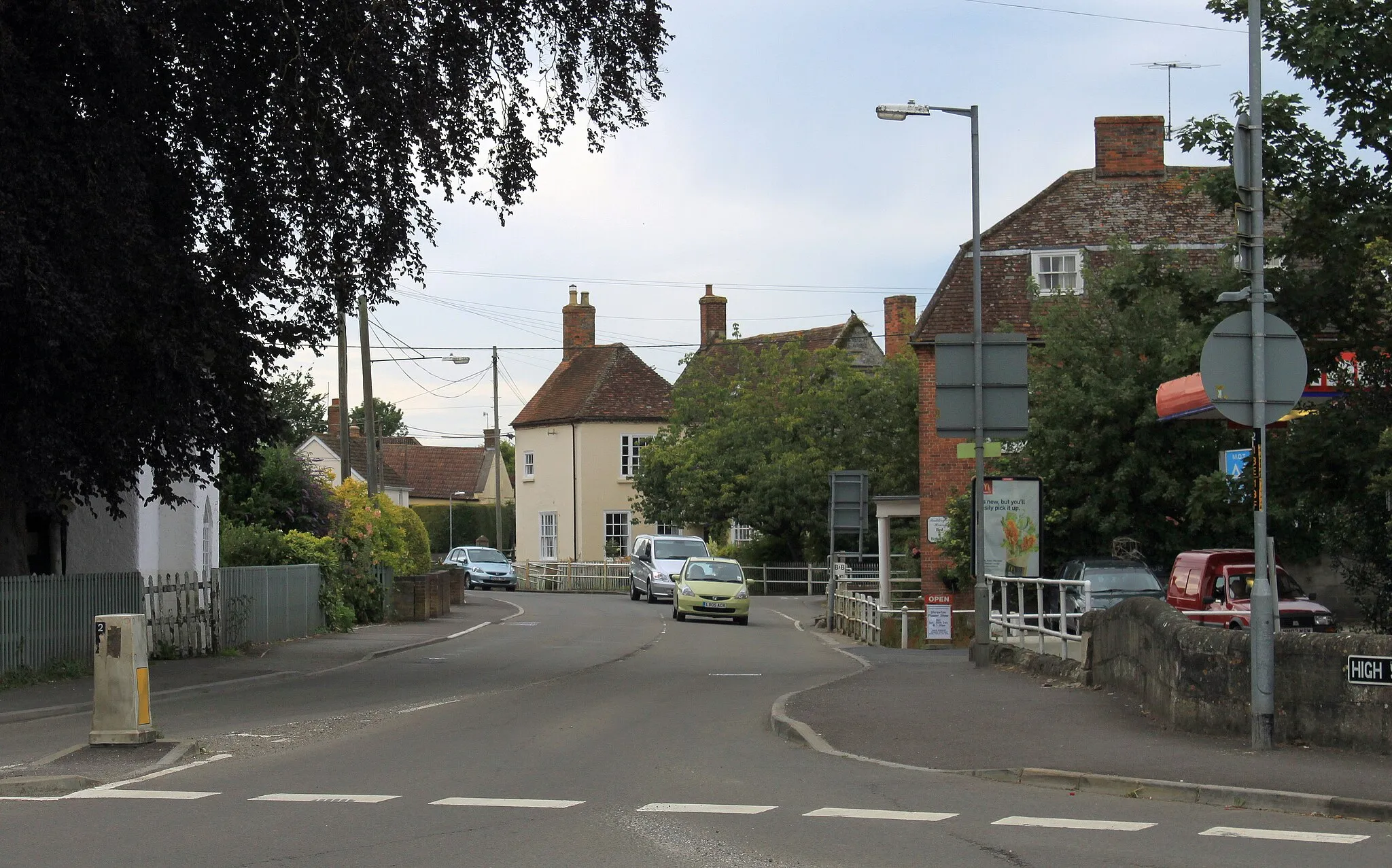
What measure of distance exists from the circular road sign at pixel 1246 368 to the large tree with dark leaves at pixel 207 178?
10.1 metres

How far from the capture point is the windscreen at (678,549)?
4553 centimetres

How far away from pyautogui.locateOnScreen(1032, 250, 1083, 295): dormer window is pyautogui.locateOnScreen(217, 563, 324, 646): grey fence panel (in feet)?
62.1

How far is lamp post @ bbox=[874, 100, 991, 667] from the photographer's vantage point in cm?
2055

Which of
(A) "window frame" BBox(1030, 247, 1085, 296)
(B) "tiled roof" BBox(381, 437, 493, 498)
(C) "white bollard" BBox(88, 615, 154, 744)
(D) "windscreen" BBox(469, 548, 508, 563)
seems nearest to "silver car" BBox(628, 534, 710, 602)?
(A) "window frame" BBox(1030, 247, 1085, 296)

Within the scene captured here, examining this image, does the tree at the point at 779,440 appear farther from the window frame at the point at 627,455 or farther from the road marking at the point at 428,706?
the road marking at the point at 428,706

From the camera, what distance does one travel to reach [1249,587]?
20.9 meters

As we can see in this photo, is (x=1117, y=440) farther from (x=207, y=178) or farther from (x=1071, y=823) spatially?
(x=1071, y=823)

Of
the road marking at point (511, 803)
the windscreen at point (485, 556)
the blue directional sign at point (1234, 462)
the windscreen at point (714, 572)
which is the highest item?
the blue directional sign at point (1234, 462)

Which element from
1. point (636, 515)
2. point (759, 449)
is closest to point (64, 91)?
point (759, 449)

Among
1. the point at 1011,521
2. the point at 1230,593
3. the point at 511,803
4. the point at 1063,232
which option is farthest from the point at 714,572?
the point at 511,803

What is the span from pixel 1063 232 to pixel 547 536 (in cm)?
3784

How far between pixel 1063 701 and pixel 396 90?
405 inches

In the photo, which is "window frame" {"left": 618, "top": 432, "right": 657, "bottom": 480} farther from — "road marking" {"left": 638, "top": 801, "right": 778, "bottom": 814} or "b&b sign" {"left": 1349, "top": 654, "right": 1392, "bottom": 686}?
"road marking" {"left": 638, "top": 801, "right": 778, "bottom": 814}

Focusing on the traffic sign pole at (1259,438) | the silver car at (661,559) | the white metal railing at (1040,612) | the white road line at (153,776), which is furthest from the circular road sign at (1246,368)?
the silver car at (661,559)
